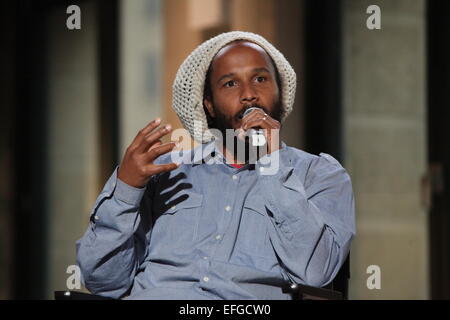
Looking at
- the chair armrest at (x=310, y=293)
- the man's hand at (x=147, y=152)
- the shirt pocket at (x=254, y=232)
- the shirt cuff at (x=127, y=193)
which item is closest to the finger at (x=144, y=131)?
the man's hand at (x=147, y=152)

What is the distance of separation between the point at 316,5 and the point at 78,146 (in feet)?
6.73

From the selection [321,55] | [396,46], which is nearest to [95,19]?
[321,55]

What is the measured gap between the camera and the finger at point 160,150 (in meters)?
2.29

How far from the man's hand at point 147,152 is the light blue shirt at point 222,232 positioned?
7 cm

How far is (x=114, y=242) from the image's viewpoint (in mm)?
2412

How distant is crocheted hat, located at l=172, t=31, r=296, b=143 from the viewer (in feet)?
8.45

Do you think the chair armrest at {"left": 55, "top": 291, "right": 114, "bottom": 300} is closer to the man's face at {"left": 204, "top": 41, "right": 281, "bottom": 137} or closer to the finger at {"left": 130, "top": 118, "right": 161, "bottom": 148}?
the finger at {"left": 130, "top": 118, "right": 161, "bottom": 148}

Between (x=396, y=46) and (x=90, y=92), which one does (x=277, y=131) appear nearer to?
(x=396, y=46)

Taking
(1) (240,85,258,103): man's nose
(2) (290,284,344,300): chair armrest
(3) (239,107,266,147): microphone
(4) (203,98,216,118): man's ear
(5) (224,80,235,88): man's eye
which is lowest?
(2) (290,284,344,300): chair armrest

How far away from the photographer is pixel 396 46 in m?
4.44

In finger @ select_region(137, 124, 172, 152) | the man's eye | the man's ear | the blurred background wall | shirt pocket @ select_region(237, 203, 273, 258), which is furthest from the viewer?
the blurred background wall

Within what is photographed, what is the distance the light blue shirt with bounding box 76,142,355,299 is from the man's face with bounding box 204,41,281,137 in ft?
0.48

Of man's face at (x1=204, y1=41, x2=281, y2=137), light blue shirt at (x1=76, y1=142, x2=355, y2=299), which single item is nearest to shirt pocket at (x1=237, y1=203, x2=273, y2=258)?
light blue shirt at (x1=76, y1=142, x2=355, y2=299)

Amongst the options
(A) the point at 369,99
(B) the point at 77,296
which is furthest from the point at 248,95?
(A) the point at 369,99
